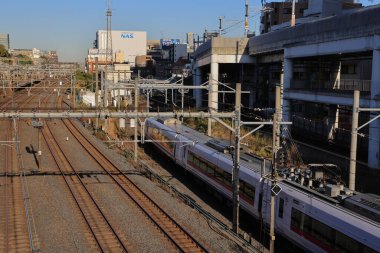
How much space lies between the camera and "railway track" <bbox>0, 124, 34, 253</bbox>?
12016mm

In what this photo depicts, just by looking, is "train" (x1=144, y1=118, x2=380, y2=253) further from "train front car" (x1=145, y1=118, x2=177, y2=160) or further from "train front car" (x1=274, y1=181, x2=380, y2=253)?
"train front car" (x1=145, y1=118, x2=177, y2=160)

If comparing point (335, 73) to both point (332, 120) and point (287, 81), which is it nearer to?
point (332, 120)

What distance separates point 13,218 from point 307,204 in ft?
29.8

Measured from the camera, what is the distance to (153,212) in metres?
14.9

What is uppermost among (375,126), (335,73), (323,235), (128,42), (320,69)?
(128,42)

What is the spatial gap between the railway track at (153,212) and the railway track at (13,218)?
3.67m

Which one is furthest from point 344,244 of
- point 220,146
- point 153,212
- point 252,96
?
point 252,96

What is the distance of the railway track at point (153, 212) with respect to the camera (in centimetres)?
1215

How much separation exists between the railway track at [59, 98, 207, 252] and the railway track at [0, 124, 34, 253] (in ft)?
12.0

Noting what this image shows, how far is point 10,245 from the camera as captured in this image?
12008 millimetres

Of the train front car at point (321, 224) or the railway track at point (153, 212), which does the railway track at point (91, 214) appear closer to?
the railway track at point (153, 212)

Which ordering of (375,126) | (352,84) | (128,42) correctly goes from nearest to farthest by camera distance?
1. (375,126)
2. (352,84)
3. (128,42)

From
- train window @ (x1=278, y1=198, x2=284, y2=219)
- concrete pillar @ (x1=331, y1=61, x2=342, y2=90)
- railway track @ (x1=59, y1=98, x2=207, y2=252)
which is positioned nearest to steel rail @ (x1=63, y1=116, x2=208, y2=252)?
railway track @ (x1=59, y1=98, x2=207, y2=252)

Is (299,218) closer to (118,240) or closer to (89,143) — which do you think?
(118,240)
